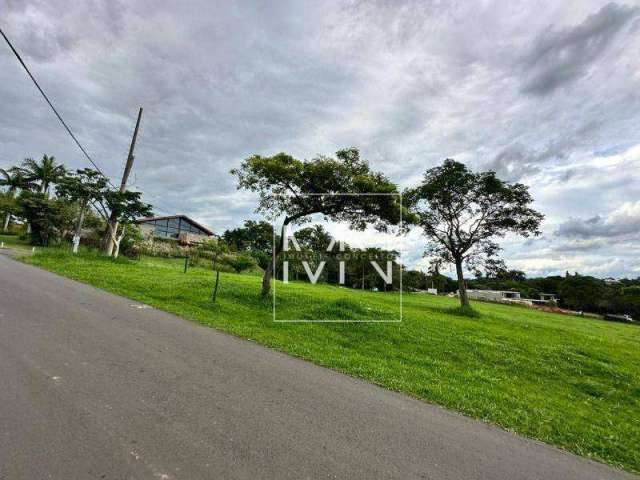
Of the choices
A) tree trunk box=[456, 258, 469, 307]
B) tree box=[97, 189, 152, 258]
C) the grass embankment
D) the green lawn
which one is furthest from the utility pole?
tree trunk box=[456, 258, 469, 307]

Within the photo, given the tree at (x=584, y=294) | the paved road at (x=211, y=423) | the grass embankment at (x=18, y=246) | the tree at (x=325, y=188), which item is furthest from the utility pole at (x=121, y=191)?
the tree at (x=584, y=294)

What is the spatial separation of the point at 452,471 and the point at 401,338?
7.03 metres

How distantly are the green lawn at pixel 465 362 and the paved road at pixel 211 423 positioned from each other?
30.8 inches

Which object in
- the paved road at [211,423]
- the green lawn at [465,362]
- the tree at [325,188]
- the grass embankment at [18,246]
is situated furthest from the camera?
the grass embankment at [18,246]

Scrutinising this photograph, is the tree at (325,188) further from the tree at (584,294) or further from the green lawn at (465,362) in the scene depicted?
the tree at (584,294)

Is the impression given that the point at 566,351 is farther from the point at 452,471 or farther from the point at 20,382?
the point at 20,382

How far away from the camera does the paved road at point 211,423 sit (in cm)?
293

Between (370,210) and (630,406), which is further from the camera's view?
(370,210)

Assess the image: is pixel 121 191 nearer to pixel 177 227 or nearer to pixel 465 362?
pixel 465 362

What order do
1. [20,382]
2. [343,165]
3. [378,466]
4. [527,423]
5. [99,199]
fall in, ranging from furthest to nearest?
[99,199], [343,165], [527,423], [20,382], [378,466]

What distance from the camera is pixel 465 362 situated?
8.83m

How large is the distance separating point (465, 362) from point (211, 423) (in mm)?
7518

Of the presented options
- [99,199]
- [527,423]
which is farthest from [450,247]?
[99,199]

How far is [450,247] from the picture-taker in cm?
2252
